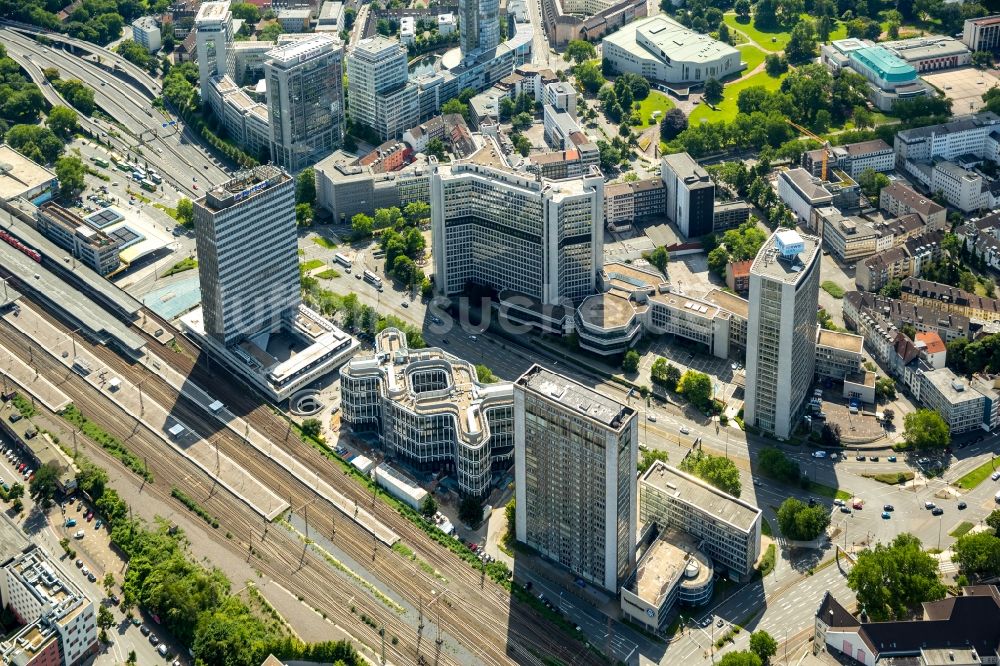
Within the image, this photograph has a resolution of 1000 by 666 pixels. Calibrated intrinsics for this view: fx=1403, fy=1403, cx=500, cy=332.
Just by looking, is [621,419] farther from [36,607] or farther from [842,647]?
[36,607]

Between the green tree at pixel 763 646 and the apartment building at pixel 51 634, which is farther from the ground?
the apartment building at pixel 51 634

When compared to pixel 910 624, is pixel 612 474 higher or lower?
higher

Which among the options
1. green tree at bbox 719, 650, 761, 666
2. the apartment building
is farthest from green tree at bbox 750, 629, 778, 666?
the apartment building

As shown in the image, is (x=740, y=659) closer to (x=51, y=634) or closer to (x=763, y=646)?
(x=763, y=646)

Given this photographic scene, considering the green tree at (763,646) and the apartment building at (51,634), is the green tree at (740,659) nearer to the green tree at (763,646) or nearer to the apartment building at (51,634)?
the green tree at (763,646)

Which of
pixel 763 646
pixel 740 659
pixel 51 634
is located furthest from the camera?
pixel 763 646

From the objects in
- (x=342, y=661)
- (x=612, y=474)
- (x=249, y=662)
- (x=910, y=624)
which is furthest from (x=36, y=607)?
(x=910, y=624)

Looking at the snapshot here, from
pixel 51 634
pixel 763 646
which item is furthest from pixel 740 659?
pixel 51 634

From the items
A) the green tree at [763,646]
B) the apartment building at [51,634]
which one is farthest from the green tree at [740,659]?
the apartment building at [51,634]

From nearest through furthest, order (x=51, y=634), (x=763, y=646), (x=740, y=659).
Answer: (x=740, y=659), (x=51, y=634), (x=763, y=646)
